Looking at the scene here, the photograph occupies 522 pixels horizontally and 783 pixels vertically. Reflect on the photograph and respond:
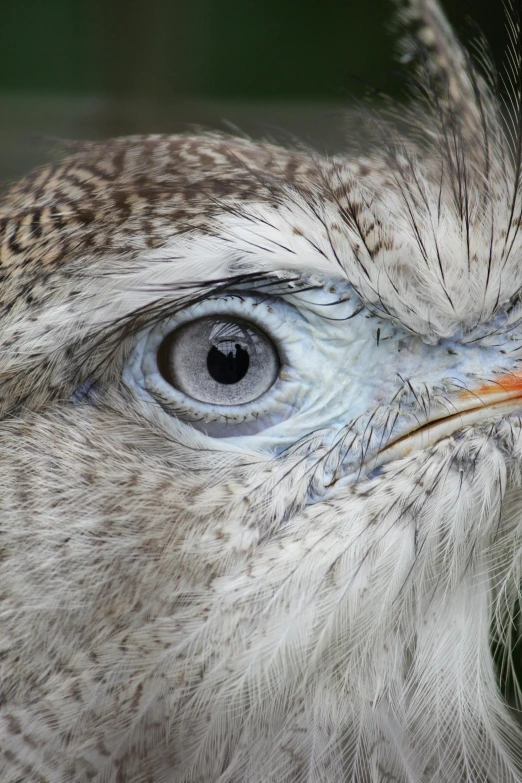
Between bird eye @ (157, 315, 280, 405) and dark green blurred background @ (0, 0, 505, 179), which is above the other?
dark green blurred background @ (0, 0, 505, 179)

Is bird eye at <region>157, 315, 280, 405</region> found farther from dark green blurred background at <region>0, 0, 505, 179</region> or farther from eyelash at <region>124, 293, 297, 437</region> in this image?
dark green blurred background at <region>0, 0, 505, 179</region>

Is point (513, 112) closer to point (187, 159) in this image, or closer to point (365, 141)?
point (365, 141)

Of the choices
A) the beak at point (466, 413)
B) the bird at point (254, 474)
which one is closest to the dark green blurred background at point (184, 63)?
the bird at point (254, 474)

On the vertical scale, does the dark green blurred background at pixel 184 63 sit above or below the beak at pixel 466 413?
above

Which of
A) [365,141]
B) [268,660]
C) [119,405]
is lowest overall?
[268,660]

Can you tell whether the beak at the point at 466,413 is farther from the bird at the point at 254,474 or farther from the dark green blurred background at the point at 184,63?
the dark green blurred background at the point at 184,63

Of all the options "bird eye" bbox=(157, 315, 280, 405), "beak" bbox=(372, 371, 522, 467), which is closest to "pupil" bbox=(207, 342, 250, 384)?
"bird eye" bbox=(157, 315, 280, 405)

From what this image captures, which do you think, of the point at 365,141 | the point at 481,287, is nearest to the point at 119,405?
the point at 481,287
